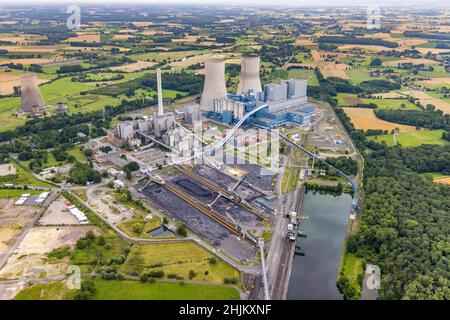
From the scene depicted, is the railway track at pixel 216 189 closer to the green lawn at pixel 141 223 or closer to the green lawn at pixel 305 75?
the green lawn at pixel 141 223

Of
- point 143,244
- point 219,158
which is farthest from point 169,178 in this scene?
point 143,244

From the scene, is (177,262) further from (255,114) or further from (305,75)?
(305,75)

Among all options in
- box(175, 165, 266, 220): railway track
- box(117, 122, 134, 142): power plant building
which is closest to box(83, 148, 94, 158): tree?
box(117, 122, 134, 142): power plant building

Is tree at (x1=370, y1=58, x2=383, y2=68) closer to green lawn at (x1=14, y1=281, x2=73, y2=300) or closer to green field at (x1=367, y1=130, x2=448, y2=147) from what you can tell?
green field at (x1=367, y1=130, x2=448, y2=147)

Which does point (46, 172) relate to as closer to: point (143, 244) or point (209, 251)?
point (143, 244)

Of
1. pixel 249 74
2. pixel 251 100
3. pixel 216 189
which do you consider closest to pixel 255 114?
pixel 251 100

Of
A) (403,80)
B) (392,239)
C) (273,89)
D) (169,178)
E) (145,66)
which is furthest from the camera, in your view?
(145,66)
